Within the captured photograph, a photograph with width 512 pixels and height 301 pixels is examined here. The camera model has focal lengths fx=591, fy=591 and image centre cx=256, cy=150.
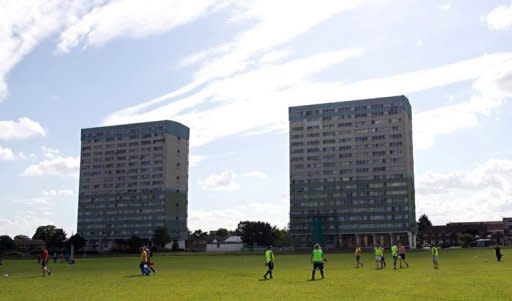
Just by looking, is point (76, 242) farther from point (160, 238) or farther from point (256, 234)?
point (256, 234)

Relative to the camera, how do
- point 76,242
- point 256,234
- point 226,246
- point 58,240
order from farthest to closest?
point 226,246
point 256,234
point 58,240
point 76,242

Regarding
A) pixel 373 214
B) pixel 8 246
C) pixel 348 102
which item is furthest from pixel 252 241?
pixel 8 246

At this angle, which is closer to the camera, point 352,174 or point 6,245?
point 6,245

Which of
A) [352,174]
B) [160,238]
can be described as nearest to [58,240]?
[160,238]

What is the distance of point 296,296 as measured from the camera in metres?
21.6

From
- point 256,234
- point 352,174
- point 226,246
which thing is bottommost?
point 226,246

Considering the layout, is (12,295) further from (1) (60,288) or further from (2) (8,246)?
(2) (8,246)

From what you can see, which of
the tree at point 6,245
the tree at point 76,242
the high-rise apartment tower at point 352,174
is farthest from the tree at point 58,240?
the high-rise apartment tower at point 352,174

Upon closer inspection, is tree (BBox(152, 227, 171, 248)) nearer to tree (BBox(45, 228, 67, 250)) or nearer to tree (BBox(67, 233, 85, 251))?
tree (BBox(67, 233, 85, 251))

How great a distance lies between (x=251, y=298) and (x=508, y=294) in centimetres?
909

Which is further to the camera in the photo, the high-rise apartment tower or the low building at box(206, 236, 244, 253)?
the low building at box(206, 236, 244, 253)

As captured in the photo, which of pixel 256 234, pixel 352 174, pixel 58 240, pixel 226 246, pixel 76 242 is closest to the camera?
pixel 76 242

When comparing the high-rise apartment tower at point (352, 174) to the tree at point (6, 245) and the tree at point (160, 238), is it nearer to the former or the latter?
the tree at point (160, 238)

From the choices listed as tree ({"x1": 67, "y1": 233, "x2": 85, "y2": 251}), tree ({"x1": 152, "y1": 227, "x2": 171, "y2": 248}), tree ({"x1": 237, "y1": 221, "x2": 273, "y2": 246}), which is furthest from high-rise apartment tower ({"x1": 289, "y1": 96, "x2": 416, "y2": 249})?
tree ({"x1": 67, "y1": 233, "x2": 85, "y2": 251})
